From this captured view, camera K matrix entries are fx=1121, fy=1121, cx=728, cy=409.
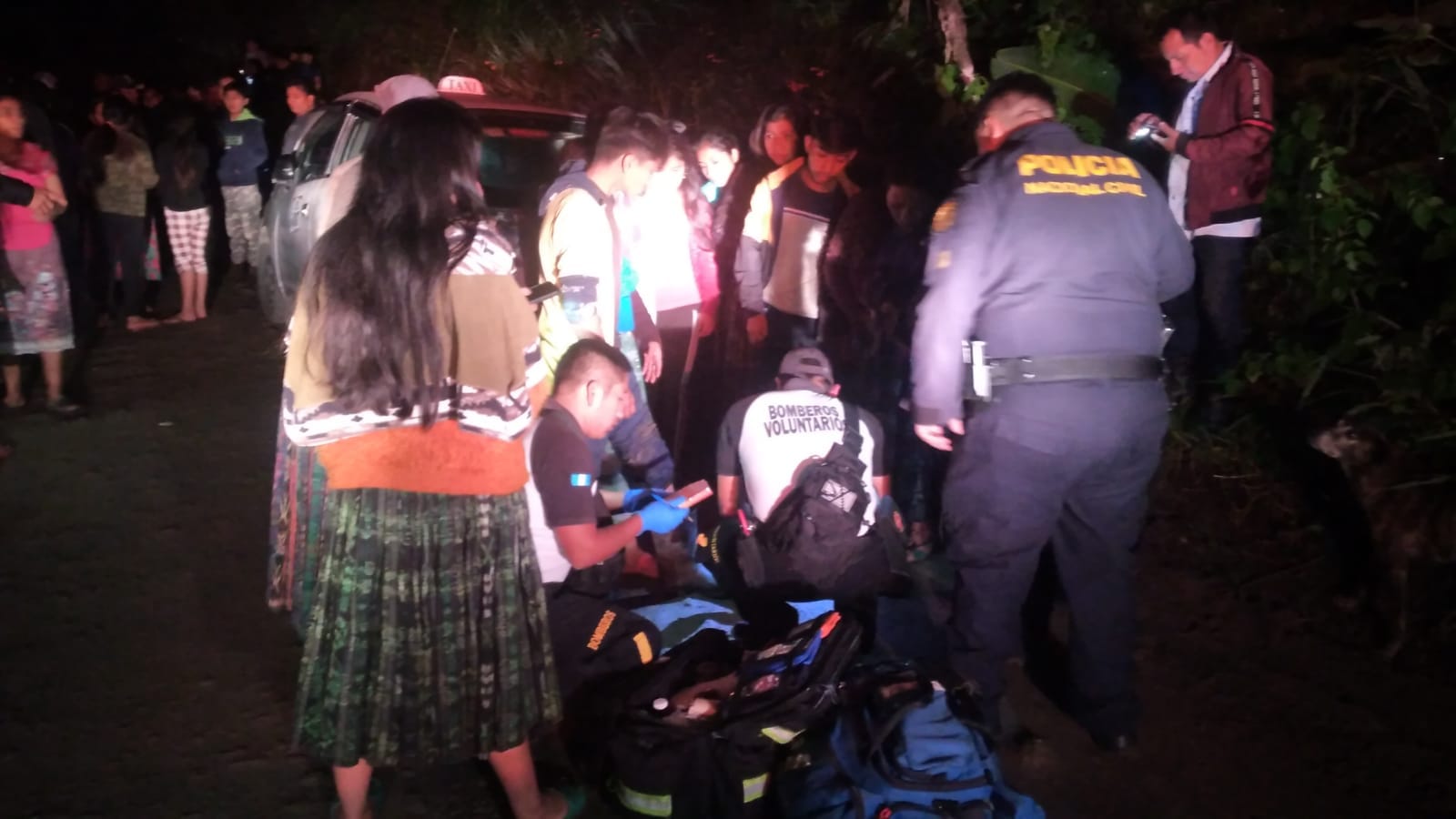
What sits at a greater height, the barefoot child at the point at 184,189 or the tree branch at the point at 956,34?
the tree branch at the point at 956,34

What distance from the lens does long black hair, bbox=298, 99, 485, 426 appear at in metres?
2.62

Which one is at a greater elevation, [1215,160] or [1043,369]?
[1215,160]

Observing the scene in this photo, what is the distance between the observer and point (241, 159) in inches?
352

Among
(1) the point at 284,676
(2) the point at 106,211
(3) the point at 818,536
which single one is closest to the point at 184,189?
(2) the point at 106,211

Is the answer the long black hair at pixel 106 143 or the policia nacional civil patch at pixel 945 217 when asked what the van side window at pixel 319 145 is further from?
the policia nacional civil patch at pixel 945 217

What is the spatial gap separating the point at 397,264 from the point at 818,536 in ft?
6.28

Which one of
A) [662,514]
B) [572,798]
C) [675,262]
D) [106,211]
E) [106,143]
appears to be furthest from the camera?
[106,211]

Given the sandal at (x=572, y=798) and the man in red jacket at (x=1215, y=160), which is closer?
the sandal at (x=572, y=798)

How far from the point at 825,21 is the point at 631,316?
5.76 metres

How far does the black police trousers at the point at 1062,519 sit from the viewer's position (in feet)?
10.5

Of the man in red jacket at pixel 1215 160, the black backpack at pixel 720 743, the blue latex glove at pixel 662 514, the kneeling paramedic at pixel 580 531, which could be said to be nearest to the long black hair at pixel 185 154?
the kneeling paramedic at pixel 580 531

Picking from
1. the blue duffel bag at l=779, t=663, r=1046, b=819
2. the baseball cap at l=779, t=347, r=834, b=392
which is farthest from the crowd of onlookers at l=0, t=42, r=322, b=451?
the blue duffel bag at l=779, t=663, r=1046, b=819

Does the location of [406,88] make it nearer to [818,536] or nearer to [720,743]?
[818,536]

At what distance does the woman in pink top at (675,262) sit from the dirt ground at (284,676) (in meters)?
2.10
